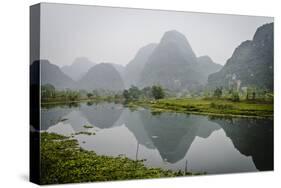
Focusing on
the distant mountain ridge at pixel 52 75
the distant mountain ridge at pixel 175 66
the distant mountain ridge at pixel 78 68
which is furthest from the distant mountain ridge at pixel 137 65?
the distant mountain ridge at pixel 52 75

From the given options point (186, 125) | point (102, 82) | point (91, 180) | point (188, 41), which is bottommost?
point (91, 180)

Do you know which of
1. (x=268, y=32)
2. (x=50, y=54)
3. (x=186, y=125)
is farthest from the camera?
(x=268, y=32)

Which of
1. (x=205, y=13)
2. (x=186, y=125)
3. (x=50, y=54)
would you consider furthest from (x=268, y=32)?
(x=50, y=54)

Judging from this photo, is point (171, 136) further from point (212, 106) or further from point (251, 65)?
point (251, 65)

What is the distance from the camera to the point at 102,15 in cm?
888

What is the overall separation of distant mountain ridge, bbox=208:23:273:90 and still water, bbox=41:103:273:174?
1.92ft

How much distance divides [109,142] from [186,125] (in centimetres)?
126

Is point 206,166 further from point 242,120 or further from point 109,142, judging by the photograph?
point 109,142

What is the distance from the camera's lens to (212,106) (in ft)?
32.0

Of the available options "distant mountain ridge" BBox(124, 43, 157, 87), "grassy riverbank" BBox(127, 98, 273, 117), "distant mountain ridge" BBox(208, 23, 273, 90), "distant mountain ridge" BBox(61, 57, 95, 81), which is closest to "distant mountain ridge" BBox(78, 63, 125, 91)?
"distant mountain ridge" BBox(61, 57, 95, 81)

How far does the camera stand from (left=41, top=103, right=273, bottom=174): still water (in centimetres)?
875

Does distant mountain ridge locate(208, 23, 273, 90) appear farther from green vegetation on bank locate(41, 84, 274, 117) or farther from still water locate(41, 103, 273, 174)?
still water locate(41, 103, 273, 174)

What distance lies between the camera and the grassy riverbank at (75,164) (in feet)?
27.6

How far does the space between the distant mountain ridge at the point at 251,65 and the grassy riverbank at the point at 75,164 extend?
1933mm
